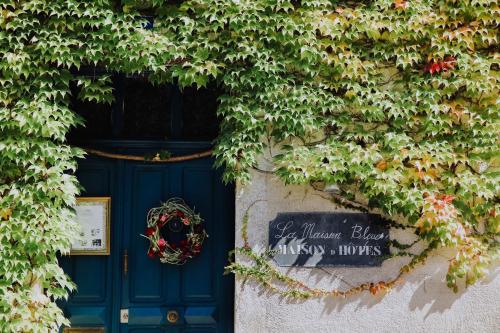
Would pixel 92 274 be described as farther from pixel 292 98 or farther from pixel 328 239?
pixel 292 98

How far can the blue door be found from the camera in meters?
5.04

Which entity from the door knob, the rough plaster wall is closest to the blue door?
the door knob

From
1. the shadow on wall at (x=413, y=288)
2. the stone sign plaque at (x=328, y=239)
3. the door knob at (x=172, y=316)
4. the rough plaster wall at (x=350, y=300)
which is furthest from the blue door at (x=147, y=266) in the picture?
the shadow on wall at (x=413, y=288)

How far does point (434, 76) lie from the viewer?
4801mm

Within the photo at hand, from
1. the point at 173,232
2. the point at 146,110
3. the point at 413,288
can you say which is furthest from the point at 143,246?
the point at 413,288

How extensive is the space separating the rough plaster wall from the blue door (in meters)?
0.44

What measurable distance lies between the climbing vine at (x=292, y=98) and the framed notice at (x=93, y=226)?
0.37 meters

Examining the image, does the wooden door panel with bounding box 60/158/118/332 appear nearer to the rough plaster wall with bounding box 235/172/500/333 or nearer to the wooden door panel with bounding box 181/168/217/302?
the wooden door panel with bounding box 181/168/217/302

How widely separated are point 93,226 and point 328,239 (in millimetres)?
2393

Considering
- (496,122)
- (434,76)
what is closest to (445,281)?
(496,122)

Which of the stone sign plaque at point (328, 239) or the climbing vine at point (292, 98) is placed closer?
the climbing vine at point (292, 98)

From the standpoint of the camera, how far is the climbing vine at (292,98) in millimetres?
4469

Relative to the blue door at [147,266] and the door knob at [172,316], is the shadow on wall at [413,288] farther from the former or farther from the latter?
the door knob at [172,316]

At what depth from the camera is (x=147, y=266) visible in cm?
508
